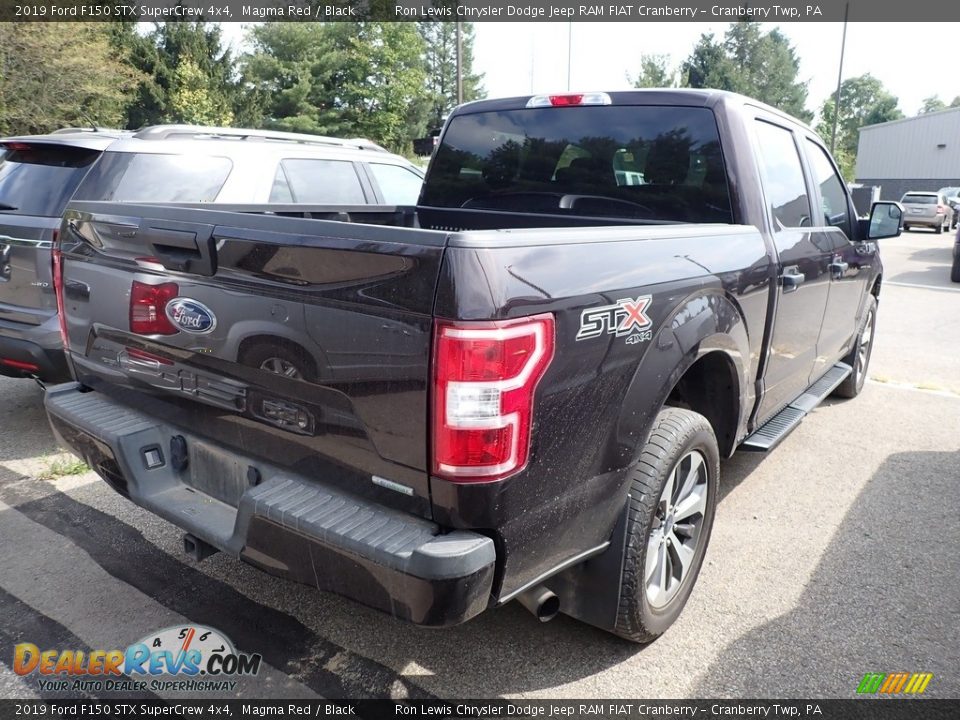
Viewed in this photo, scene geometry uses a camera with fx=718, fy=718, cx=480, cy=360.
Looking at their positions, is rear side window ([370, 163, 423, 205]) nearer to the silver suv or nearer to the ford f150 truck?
the silver suv

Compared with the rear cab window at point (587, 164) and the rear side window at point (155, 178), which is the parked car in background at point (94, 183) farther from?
the rear cab window at point (587, 164)

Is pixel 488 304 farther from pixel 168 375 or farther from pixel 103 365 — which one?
pixel 103 365

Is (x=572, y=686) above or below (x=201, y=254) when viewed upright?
below

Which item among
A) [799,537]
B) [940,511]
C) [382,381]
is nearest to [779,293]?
[799,537]

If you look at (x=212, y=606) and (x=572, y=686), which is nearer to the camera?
(x=572, y=686)

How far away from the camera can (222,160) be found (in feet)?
17.4

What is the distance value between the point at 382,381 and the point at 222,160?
410cm

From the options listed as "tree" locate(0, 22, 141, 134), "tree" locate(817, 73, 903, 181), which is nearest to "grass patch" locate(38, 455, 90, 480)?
"tree" locate(0, 22, 141, 134)

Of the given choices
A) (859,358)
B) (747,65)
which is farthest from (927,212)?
(747,65)

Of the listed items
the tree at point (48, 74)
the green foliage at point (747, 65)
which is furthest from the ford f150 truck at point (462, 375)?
the green foliage at point (747, 65)

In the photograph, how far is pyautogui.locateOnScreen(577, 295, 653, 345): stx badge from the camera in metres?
1.99

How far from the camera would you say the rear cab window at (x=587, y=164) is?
3273 mm

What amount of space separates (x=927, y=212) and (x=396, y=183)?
26438 millimetres

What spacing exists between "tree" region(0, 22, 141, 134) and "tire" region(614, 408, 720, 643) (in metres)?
25.3
